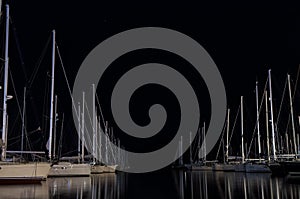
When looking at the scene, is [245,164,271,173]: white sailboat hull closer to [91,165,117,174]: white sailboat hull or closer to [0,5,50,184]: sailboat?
[91,165,117,174]: white sailboat hull

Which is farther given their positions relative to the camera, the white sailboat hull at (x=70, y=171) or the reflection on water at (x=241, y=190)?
the white sailboat hull at (x=70, y=171)

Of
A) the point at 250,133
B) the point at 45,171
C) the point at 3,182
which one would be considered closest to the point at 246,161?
the point at 250,133

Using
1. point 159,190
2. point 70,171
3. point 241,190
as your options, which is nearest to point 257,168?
point 70,171

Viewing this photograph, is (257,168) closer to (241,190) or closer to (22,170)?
(241,190)

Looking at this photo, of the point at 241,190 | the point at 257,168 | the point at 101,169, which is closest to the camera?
the point at 241,190

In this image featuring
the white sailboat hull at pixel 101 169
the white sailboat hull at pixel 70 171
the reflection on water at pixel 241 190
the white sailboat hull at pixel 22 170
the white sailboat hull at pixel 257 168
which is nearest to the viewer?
the reflection on water at pixel 241 190

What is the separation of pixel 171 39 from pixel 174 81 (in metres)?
27.5

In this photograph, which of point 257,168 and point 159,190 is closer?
point 159,190

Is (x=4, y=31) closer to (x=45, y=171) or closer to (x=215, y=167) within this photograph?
(x=45, y=171)

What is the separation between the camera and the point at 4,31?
110 feet

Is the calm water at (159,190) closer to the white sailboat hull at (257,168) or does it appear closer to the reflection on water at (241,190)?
the reflection on water at (241,190)

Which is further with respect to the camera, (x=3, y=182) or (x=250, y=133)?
(x=250, y=133)

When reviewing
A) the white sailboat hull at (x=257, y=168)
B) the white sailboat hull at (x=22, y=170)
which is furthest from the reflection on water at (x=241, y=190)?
the white sailboat hull at (x=257, y=168)

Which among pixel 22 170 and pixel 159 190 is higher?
pixel 22 170
